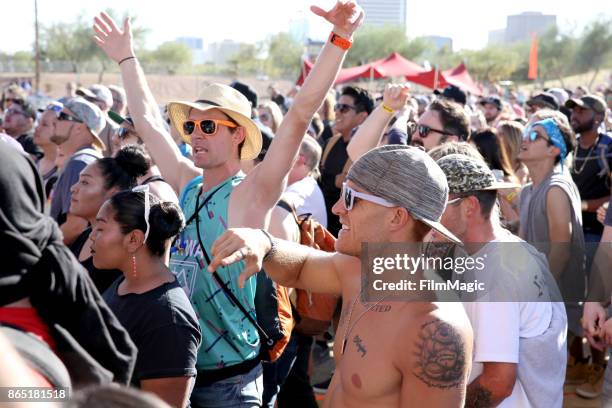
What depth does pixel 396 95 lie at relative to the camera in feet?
16.2

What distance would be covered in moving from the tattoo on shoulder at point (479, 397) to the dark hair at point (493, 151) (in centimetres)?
344

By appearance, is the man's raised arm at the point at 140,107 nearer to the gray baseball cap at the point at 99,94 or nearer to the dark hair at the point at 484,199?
the dark hair at the point at 484,199

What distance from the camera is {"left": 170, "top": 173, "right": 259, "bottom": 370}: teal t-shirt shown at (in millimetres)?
3539

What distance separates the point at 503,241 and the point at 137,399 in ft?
7.44

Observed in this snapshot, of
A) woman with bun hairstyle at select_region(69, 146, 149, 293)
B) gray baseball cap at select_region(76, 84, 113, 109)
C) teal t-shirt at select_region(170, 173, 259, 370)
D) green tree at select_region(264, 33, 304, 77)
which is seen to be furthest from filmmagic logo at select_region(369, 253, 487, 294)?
green tree at select_region(264, 33, 304, 77)

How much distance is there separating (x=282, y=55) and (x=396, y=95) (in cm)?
8460

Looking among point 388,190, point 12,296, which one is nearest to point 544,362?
point 388,190

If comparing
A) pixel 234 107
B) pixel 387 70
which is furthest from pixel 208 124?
pixel 387 70

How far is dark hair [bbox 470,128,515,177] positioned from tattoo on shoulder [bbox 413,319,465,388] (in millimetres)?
3983

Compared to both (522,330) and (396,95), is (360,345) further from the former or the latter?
(396,95)

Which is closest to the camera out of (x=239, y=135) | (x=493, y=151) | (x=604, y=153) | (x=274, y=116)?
(x=239, y=135)

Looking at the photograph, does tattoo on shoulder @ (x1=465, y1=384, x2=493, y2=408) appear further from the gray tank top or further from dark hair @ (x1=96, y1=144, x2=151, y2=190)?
dark hair @ (x1=96, y1=144, x2=151, y2=190)

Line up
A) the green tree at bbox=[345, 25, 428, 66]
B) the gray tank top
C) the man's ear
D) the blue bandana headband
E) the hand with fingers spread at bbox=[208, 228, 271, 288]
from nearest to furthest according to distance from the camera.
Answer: the hand with fingers spread at bbox=[208, 228, 271, 288] < the man's ear < the gray tank top < the blue bandana headband < the green tree at bbox=[345, 25, 428, 66]

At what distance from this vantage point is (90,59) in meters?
74.0
